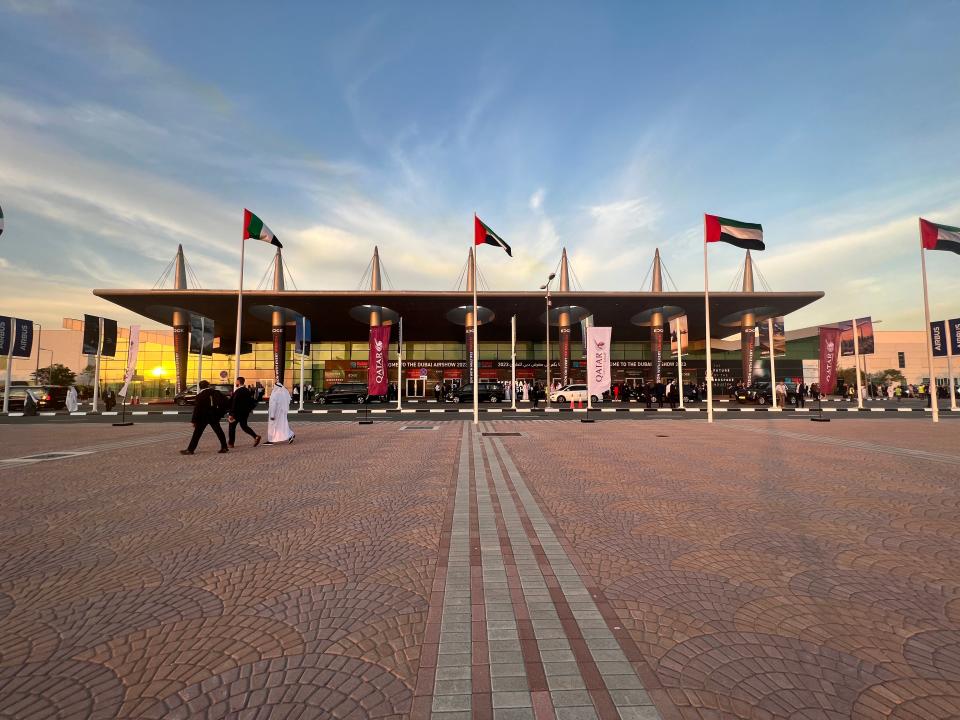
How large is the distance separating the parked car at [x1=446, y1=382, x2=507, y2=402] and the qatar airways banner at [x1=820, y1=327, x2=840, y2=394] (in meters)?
23.1

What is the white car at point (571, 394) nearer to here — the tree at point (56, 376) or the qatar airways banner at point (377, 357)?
the qatar airways banner at point (377, 357)

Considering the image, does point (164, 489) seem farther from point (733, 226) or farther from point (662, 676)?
point (733, 226)

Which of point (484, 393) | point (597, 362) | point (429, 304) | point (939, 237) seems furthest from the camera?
point (429, 304)

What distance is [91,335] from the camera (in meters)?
24.3

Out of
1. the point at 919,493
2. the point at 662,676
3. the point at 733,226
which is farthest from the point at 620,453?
the point at 733,226

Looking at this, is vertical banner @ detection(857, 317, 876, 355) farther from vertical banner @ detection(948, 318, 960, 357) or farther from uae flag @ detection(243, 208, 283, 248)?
uae flag @ detection(243, 208, 283, 248)

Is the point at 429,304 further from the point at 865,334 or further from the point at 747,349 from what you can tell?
the point at 747,349

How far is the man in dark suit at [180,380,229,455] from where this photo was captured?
31.5 feet

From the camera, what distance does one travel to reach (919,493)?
6.04m

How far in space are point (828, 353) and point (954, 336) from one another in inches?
222

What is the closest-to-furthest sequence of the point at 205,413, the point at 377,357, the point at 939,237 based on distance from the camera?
the point at 205,413
the point at 939,237
the point at 377,357

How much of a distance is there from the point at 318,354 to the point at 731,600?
5809 cm

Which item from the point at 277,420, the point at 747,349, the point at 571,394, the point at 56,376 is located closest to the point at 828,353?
the point at 571,394

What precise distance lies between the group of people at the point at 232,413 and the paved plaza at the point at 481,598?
2850mm
